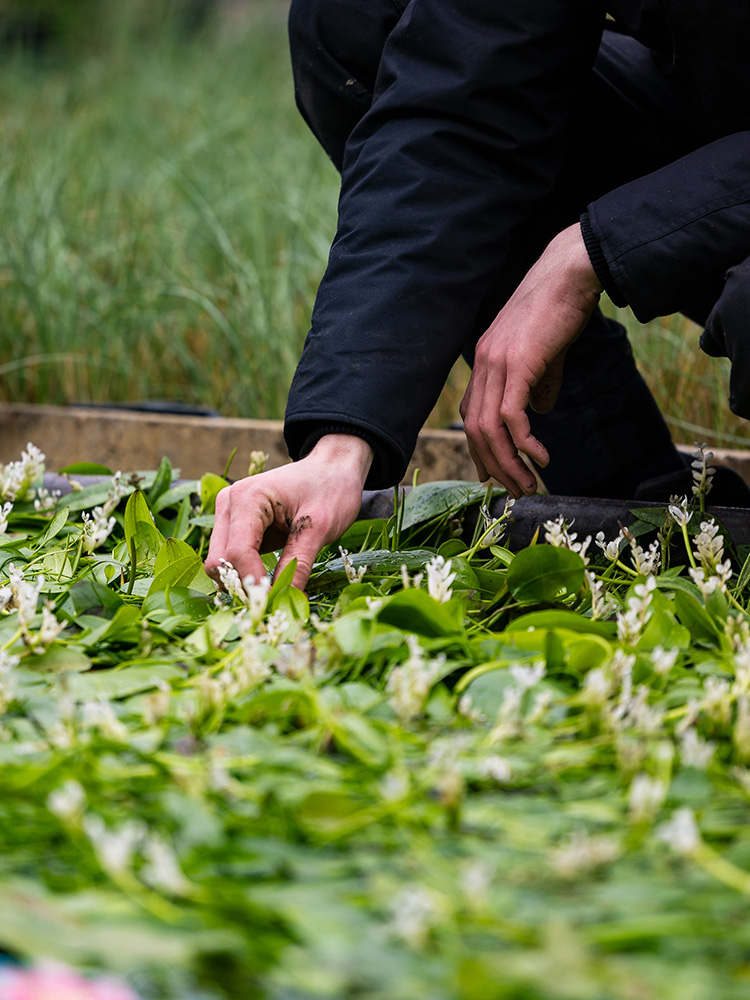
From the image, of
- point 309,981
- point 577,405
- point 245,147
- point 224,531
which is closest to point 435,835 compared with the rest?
point 309,981

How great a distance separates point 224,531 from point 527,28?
732 millimetres

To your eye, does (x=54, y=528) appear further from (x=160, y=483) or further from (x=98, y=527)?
(x=160, y=483)

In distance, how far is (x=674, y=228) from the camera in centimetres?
112

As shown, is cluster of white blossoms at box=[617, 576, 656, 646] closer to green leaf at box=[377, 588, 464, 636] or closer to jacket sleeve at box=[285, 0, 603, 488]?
green leaf at box=[377, 588, 464, 636]

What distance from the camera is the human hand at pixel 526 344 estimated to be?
115 centimetres

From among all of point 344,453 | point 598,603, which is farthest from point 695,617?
point 344,453

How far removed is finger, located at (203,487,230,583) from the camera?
103 cm

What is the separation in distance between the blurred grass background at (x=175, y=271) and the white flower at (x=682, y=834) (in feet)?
4.79

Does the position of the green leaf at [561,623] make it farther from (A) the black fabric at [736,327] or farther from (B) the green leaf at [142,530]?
(B) the green leaf at [142,530]

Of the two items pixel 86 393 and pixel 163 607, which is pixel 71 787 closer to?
pixel 163 607

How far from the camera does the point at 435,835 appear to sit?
0.60 meters

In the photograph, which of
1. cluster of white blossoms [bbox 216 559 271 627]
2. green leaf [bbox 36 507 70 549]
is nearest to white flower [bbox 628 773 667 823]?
cluster of white blossoms [bbox 216 559 271 627]

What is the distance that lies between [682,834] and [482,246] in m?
0.87

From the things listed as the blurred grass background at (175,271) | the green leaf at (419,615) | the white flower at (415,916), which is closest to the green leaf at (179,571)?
the green leaf at (419,615)
